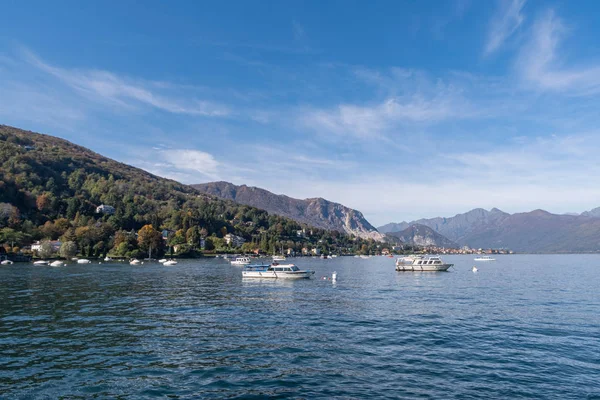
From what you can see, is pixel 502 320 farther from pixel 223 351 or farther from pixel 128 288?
pixel 128 288

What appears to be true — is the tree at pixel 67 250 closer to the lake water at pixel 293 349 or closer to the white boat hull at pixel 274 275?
the white boat hull at pixel 274 275

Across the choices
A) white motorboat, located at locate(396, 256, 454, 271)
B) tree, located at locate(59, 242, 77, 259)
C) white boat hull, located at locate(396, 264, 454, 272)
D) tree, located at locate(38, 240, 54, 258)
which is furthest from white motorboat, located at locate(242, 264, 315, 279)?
tree, located at locate(38, 240, 54, 258)

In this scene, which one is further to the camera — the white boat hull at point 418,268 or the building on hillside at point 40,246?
the building on hillside at point 40,246

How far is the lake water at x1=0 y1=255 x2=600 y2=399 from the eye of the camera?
20156 mm

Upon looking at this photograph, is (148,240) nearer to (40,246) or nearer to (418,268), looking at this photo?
(40,246)

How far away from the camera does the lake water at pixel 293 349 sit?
66.1 ft

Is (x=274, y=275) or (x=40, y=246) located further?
(x=40, y=246)

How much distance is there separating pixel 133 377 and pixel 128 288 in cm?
4688

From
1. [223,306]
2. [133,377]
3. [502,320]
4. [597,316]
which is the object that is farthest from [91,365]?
[597,316]

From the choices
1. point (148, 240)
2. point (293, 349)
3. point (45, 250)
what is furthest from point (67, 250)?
point (293, 349)

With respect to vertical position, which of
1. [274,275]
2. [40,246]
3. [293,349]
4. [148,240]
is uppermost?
[148,240]

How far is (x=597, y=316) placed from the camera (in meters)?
42.5

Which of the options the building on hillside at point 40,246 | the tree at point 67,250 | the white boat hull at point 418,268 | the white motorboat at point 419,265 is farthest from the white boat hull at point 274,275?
the building on hillside at point 40,246

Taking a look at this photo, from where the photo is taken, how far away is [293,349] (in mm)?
27547
